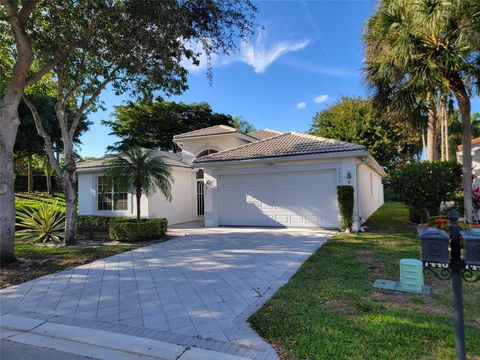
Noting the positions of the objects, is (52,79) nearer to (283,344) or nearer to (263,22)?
(263,22)

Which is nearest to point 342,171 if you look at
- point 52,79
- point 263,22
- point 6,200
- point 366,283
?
point 263,22

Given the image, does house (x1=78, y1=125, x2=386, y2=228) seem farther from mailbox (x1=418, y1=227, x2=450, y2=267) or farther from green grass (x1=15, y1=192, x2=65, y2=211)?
mailbox (x1=418, y1=227, x2=450, y2=267)

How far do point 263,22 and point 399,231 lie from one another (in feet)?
29.0

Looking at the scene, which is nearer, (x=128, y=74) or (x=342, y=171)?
(x=128, y=74)

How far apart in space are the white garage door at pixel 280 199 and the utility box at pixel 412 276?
278 inches

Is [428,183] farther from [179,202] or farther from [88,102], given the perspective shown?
[88,102]

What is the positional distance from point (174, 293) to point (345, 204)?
804cm

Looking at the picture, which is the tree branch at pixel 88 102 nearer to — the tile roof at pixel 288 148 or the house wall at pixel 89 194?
the house wall at pixel 89 194

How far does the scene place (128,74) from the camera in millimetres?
10891

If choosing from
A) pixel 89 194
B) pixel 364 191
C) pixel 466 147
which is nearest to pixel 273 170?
pixel 364 191

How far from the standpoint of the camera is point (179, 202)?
16484 millimetres

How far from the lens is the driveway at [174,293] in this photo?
3947 millimetres

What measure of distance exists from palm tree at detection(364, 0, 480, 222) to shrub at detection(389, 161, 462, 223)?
1.01 metres

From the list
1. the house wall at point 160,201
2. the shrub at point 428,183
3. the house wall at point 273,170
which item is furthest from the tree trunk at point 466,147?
the house wall at point 160,201
